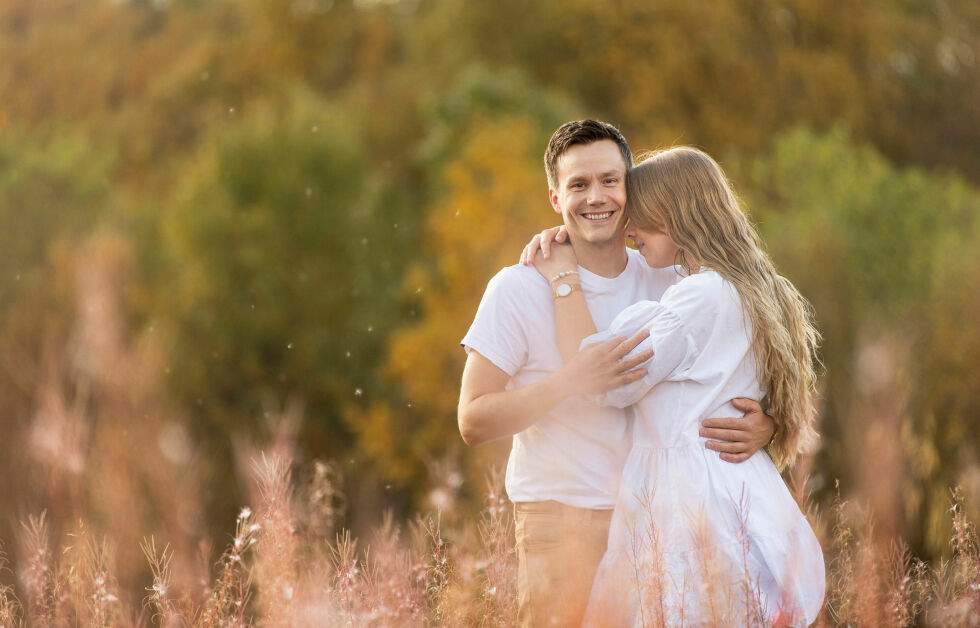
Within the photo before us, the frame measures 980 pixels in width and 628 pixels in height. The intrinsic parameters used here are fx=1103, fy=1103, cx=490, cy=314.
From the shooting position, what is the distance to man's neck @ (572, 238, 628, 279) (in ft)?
12.2

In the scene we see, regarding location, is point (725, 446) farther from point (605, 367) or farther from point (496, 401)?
point (496, 401)

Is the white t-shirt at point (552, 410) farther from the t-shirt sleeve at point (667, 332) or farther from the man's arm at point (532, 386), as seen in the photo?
the t-shirt sleeve at point (667, 332)

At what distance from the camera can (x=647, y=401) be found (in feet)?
10.7

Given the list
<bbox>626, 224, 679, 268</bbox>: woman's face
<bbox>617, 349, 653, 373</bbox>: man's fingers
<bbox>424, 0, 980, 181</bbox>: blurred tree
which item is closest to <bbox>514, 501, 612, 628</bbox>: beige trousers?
<bbox>617, 349, 653, 373</bbox>: man's fingers

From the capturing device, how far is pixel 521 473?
3598mm

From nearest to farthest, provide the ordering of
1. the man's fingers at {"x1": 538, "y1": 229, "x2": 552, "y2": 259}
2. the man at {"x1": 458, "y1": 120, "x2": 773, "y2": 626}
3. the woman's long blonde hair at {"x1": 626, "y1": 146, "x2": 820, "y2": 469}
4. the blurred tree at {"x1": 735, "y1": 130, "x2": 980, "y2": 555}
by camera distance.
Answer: the woman's long blonde hair at {"x1": 626, "y1": 146, "x2": 820, "y2": 469} < the man at {"x1": 458, "y1": 120, "x2": 773, "y2": 626} < the man's fingers at {"x1": 538, "y1": 229, "x2": 552, "y2": 259} < the blurred tree at {"x1": 735, "y1": 130, "x2": 980, "y2": 555}

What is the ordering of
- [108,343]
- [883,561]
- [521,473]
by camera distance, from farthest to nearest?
[521,473]
[883,561]
[108,343]

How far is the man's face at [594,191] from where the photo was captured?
3.60 m

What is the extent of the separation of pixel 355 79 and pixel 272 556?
32.0m

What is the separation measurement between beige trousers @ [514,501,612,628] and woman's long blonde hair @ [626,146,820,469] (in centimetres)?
64

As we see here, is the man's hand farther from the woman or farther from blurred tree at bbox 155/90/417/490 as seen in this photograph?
blurred tree at bbox 155/90/417/490

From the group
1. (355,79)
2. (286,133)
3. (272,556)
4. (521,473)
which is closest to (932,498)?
(521,473)

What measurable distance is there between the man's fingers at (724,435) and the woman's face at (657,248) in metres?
0.58

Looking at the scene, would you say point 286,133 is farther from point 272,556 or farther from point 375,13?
point 272,556
